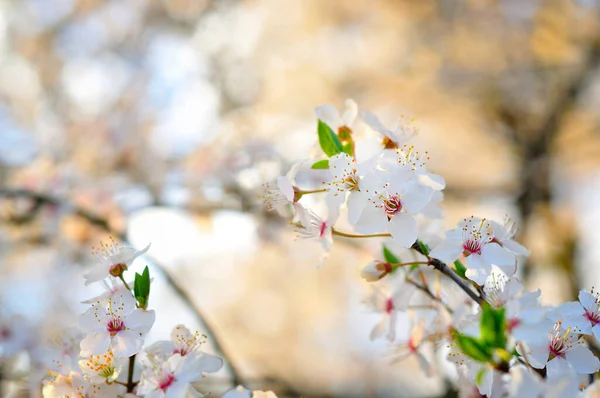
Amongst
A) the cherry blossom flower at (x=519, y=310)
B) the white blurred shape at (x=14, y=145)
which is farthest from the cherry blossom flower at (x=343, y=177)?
the white blurred shape at (x=14, y=145)

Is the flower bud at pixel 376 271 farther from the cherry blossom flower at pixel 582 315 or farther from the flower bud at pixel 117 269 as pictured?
the flower bud at pixel 117 269

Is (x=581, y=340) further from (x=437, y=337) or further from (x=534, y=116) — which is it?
(x=534, y=116)

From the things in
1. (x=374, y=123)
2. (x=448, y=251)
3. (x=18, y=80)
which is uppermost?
(x=18, y=80)

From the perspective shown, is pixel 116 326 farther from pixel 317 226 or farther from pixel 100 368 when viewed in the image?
pixel 317 226

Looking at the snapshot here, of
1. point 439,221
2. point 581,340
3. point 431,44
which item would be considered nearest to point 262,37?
point 431,44

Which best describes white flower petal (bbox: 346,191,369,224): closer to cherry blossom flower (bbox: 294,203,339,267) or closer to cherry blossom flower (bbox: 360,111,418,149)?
cherry blossom flower (bbox: 294,203,339,267)

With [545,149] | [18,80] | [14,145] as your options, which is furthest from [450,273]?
[18,80]
